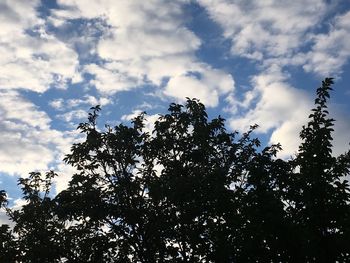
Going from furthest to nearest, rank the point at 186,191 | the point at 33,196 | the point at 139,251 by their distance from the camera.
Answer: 1. the point at 33,196
2. the point at 139,251
3. the point at 186,191

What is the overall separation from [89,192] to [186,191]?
463cm

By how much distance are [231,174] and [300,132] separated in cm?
730

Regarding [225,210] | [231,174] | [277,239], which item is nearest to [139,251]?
[231,174]

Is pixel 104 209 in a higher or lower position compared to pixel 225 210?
higher

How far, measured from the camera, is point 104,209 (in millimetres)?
17891

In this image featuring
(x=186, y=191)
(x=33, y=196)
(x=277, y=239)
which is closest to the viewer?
(x=277, y=239)

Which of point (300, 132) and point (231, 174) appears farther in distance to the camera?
point (231, 174)

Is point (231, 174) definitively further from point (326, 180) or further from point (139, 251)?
point (326, 180)

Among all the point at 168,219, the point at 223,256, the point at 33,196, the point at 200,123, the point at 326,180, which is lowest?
the point at 223,256

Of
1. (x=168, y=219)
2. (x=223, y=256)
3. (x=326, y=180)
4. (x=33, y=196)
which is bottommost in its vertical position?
(x=223, y=256)

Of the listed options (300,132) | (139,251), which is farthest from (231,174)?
(300,132)

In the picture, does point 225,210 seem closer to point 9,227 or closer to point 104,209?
point 104,209

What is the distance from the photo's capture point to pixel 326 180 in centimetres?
1065

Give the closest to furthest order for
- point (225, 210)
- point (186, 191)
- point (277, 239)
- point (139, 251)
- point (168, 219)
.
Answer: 1. point (277, 239)
2. point (225, 210)
3. point (186, 191)
4. point (168, 219)
5. point (139, 251)
